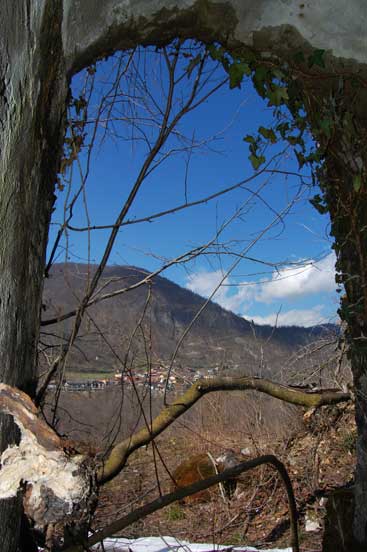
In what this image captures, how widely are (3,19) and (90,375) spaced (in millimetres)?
2254

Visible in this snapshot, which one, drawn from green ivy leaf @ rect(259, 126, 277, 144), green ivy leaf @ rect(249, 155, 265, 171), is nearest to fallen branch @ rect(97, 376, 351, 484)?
green ivy leaf @ rect(249, 155, 265, 171)

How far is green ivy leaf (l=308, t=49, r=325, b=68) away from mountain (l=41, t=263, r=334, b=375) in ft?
4.28

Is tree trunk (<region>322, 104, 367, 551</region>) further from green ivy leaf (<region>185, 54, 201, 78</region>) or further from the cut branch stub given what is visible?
the cut branch stub

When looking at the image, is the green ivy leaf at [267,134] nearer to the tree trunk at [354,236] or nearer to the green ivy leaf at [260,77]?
the green ivy leaf at [260,77]

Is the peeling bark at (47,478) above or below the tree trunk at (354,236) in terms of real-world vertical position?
below

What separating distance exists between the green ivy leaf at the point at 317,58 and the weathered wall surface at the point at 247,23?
0.05 metres

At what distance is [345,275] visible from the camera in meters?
2.89

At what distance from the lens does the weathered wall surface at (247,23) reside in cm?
204

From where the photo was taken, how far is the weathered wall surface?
2.04m

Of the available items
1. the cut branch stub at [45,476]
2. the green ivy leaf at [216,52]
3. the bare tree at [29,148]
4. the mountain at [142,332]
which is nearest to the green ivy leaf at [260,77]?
the green ivy leaf at [216,52]

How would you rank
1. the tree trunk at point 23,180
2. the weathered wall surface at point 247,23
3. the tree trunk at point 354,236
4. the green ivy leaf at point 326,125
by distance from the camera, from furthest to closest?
the tree trunk at point 354,236
the green ivy leaf at point 326,125
the weathered wall surface at point 247,23
the tree trunk at point 23,180

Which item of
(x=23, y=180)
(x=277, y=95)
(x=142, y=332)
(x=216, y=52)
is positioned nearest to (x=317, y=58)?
(x=277, y=95)

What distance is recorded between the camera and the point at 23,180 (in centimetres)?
142

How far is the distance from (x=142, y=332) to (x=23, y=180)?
3.13 ft
